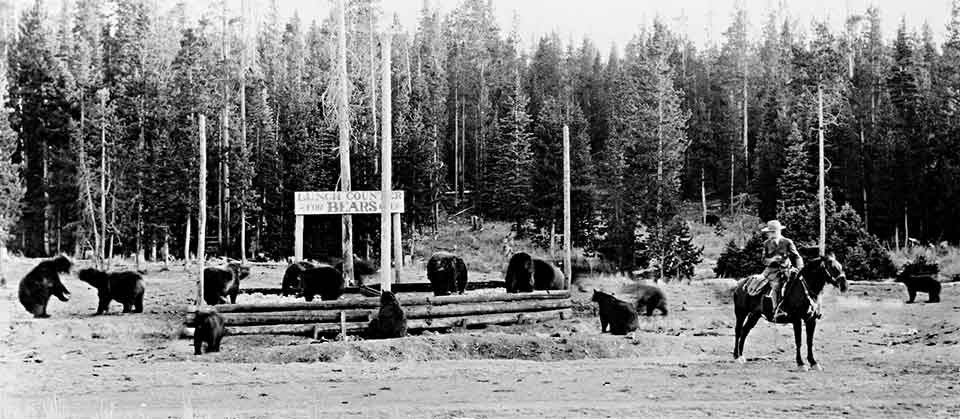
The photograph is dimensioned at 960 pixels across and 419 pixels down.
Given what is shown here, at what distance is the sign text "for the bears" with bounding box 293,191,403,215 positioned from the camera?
1065 inches

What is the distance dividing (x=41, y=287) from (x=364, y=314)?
27.2 feet

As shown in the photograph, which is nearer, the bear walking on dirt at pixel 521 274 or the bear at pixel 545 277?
the bear walking on dirt at pixel 521 274

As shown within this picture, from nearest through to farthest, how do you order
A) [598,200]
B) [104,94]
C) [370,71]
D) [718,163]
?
[104,94] < [370,71] < [598,200] < [718,163]

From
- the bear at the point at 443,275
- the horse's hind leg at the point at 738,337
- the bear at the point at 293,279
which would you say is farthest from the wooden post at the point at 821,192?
the horse's hind leg at the point at 738,337

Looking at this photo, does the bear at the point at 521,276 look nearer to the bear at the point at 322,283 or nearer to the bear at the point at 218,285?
→ the bear at the point at 322,283

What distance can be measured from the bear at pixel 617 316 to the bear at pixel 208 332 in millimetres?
8794

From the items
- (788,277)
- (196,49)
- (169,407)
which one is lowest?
(169,407)

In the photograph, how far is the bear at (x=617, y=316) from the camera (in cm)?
2233

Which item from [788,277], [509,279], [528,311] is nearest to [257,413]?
[788,277]

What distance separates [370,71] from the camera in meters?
48.4

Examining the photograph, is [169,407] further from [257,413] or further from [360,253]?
[360,253]

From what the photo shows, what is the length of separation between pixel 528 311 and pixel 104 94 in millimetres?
24930

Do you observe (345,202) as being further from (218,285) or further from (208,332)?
(208,332)

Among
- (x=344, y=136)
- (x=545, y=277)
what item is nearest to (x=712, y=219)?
(x=545, y=277)
